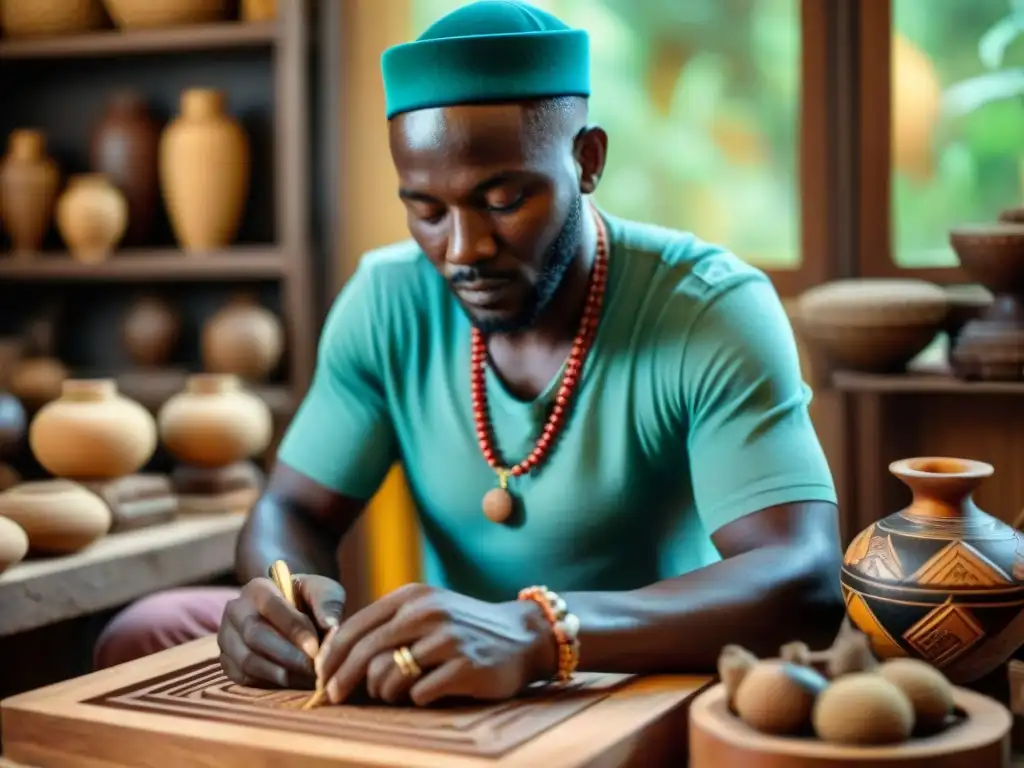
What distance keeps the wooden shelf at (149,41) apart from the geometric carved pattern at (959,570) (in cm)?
212

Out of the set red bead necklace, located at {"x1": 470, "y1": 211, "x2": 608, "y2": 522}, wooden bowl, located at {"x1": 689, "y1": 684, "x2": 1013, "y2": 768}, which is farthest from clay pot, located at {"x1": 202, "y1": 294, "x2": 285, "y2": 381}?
wooden bowl, located at {"x1": 689, "y1": 684, "x2": 1013, "y2": 768}

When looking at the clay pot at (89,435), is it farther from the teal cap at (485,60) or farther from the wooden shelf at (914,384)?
the wooden shelf at (914,384)

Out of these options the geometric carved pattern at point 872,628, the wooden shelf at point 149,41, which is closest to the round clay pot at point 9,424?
the wooden shelf at point 149,41

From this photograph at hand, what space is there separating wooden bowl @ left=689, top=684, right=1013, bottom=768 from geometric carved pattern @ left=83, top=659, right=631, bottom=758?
20cm

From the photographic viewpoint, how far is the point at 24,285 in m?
3.39

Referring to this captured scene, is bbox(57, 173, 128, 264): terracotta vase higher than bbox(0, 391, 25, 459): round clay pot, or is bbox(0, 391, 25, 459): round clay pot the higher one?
bbox(57, 173, 128, 264): terracotta vase

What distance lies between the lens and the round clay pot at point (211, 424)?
2662 millimetres

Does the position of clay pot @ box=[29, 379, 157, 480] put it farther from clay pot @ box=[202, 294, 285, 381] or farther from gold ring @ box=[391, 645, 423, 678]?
gold ring @ box=[391, 645, 423, 678]

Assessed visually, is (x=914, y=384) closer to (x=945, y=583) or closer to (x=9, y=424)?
(x=945, y=583)

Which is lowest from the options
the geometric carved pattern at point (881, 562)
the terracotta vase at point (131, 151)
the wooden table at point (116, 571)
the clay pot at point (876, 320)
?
the wooden table at point (116, 571)

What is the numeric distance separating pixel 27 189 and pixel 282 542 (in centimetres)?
173

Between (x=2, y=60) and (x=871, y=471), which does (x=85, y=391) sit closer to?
(x=2, y=60)

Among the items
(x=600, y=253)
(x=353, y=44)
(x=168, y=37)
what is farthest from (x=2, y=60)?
(x=600, y=253)

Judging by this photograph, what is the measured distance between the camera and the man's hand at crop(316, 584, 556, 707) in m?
1.30
